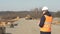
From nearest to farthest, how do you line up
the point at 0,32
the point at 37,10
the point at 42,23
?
the point at 42,23, the point at 0,32, the point at 37,10

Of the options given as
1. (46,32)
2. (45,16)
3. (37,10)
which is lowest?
(37,10)

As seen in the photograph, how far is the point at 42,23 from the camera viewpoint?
9.37m

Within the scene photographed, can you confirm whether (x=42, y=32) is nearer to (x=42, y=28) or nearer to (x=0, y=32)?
(x=42, y=28)

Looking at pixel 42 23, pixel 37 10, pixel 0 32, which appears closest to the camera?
pixel 42 23

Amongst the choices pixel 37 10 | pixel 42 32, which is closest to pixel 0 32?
pixel 42 32

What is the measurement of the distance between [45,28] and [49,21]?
0.34m

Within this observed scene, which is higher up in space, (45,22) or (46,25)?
(45,22)

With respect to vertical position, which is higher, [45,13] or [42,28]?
[45,13]

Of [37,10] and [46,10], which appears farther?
[37,10]

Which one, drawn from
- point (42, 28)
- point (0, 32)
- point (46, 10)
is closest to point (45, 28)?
point (42, 28)

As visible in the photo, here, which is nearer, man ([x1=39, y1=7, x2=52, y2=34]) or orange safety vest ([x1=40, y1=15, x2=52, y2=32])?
man ([x1=39, y1=7, x2=52, y2=34])

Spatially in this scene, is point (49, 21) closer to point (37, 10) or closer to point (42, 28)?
point (42, 28)

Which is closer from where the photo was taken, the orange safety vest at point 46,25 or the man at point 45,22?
the man at point 45,22

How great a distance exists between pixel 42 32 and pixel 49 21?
528mm
